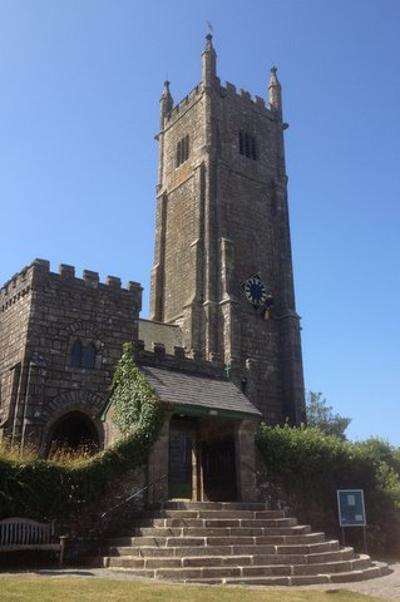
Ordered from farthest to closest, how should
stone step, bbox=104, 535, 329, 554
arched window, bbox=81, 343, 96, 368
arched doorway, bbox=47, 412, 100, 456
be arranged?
arched window, bbox=81, 343, 96, 368 → arched doorway, bbox=47, 412, 100, 456 → stone step, bbox=104, 535, 329, 554

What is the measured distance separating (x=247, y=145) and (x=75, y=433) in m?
26.3

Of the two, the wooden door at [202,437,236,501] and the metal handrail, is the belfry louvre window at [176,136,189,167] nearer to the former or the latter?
the wooden door at [202,437,236,501]

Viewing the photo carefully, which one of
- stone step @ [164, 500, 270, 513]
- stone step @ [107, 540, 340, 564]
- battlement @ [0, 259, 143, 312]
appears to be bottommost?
stone step @ [107, 540, 340, 564]

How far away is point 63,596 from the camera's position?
8344mm

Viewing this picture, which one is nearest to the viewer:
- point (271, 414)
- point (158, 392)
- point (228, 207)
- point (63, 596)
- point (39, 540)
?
point (63, 596)

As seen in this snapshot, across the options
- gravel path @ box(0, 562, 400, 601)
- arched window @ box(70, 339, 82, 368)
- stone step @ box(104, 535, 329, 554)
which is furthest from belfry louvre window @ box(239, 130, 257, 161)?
gravel path @ box(0, 562, 400, 601)

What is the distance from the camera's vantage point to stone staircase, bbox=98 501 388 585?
11.2 meters

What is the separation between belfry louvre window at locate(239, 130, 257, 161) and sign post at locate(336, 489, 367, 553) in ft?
89.9

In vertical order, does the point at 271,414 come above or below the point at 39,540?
above

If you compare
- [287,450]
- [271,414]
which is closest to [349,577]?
[287,450]

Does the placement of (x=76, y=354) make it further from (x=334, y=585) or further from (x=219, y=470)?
(x=334, y=585)

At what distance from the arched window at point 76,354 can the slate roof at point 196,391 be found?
150 inches

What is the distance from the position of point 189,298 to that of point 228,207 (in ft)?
23.0

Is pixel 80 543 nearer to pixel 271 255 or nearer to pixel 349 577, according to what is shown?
pixel 349 577
